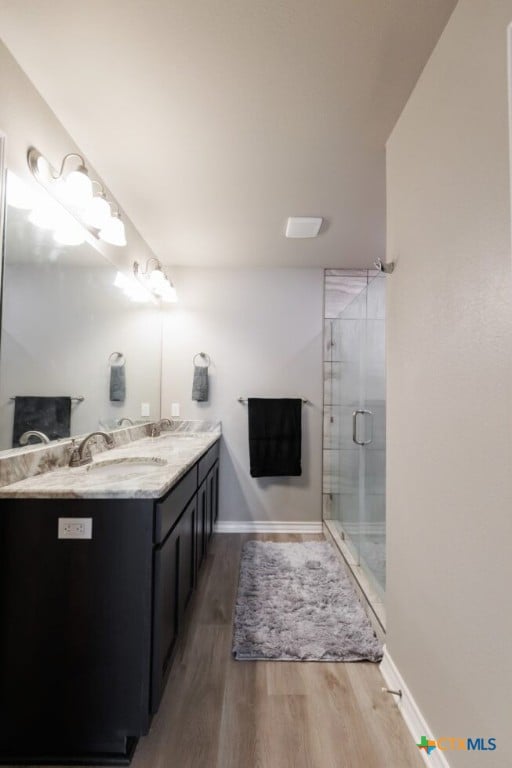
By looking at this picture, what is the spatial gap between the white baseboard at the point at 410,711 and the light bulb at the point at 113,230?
221 centimetres

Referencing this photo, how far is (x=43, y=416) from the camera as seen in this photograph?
4.72ft

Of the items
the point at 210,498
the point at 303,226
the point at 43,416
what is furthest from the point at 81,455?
the point at 303,226

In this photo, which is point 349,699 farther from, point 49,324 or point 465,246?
point 49,324

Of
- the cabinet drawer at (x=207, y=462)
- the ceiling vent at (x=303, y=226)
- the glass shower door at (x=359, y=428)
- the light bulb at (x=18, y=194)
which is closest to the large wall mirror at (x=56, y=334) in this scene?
the light bulb at (x=18, y=194)

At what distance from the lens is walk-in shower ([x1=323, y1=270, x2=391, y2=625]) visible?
199cm

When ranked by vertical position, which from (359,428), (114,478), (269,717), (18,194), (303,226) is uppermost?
(303,226)

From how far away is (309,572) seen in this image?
2285 mm

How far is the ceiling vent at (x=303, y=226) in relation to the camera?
2199mm

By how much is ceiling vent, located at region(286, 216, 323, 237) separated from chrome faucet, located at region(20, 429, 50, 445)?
1.78 m

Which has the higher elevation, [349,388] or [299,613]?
[349,388]

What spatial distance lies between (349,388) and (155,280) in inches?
63.2

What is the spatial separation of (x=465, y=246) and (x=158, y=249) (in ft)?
7.47

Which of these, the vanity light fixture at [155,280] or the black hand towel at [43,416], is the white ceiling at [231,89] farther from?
the black hand towel at [43,416]

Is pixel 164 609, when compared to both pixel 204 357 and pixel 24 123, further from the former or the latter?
pixel 204 357
